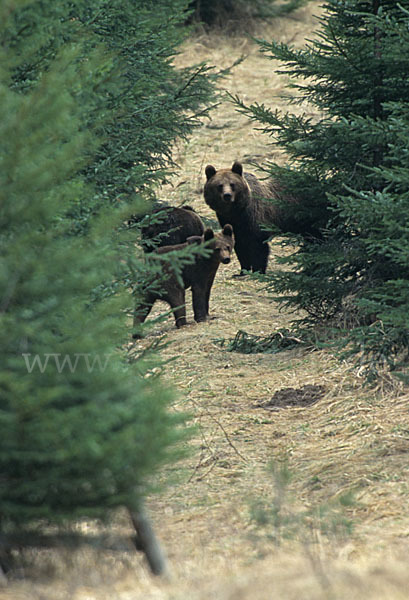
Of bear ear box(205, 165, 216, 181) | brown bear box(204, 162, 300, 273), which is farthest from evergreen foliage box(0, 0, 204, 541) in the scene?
bear ear box(205, 165, 216, 181)

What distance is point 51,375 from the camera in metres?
2.94

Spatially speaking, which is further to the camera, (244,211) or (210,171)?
(210,171)

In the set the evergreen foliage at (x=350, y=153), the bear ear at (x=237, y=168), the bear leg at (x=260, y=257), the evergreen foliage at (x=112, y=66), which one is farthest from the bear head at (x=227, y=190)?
the evergreen foliage at (x=350, y=153)

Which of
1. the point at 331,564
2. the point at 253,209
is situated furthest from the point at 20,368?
the point at 253,209

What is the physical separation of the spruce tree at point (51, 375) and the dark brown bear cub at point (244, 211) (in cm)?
758

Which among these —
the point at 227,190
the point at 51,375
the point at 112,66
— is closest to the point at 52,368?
the point at 51,375

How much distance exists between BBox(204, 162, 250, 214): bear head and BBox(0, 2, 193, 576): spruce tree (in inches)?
294

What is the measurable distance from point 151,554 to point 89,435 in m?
0.76

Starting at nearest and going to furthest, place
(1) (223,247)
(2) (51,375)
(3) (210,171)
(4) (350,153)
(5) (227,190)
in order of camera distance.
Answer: (2) (51,375) → (4) (350,153) → (1) (223,247) → (5) (227,190) → (3) (210,171)

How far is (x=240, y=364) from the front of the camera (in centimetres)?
772

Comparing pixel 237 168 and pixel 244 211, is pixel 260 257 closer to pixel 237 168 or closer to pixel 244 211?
pixel 244 211

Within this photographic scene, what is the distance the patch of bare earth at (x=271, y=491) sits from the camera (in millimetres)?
3078

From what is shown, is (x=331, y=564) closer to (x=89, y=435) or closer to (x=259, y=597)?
(x=259, y=597)

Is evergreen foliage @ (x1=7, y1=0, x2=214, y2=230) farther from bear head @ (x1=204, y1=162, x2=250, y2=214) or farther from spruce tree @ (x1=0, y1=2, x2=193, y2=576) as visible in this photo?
bear head @ (x1=204, y1=162, x2=250, y2=214)
